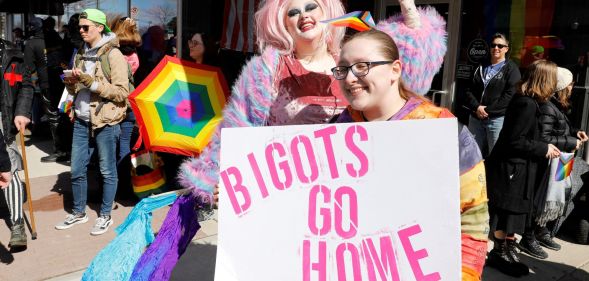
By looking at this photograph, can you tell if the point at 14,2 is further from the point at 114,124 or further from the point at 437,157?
the point at 437,157

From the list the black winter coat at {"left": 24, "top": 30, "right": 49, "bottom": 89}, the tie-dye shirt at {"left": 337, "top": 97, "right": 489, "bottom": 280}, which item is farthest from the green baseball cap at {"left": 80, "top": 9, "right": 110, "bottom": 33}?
the tie-dye shirt at {"left": 337, "top": 97, "right": 489, "bottom": 280}

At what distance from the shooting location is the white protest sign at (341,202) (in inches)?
49.6

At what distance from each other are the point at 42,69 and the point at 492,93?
4.65 metres

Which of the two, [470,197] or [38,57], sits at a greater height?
[38,57]

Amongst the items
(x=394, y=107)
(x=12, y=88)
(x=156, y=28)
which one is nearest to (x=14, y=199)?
(x=12, y=88)

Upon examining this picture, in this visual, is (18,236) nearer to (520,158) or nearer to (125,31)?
(125,31)

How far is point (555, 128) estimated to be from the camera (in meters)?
3.62

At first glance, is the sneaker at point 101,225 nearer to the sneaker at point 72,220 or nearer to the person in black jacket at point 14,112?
the sneaker at point 72,220

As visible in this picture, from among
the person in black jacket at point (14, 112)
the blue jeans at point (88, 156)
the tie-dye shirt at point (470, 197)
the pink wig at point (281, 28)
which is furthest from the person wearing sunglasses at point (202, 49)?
the tie-dye shirt at point (470, 197)

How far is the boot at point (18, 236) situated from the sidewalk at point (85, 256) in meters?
0.09

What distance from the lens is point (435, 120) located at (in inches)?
49.9

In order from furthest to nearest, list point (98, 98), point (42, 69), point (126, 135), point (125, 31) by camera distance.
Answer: point (42, 69)
point (125, 31)
point (126, 135)
point (98, 98)

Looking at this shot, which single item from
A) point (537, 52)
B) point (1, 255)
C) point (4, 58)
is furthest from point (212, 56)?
point (537, 52)

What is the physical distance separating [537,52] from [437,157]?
437cm
